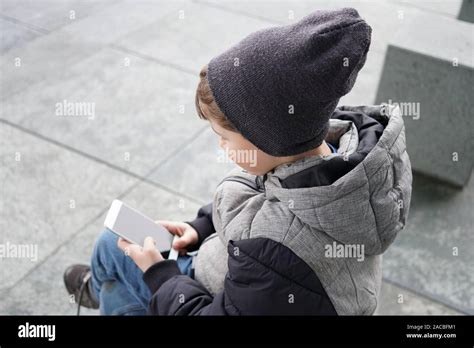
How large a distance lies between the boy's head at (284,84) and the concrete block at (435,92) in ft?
6.95

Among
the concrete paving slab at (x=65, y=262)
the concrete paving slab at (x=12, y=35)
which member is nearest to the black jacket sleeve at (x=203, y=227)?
the concrete paving slab at (x=65, y=262)

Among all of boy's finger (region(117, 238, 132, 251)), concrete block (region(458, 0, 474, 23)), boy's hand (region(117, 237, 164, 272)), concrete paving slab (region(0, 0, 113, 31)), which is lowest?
concrete paving slab (region(0, 0, 113, 31))

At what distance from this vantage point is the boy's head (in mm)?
1641

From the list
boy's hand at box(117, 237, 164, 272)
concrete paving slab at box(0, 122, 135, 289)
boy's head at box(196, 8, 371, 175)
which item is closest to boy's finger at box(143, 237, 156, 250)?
boy's hand at box(117, 237, 164, 272)

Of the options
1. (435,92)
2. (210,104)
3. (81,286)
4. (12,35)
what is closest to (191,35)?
(12,35)

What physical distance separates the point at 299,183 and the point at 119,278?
883 millimetres

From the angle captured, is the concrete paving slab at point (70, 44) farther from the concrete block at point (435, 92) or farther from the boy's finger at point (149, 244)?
the boy's finger at point (149, 244)

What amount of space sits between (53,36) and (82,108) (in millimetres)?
1249

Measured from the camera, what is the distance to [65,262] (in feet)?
10.9

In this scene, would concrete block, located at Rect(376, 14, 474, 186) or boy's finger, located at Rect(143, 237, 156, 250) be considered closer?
boy's finger, located at Rect(143, 237, 156, 250)

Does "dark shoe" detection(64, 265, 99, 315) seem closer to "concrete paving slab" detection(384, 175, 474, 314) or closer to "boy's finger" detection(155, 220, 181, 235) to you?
"boy's finger" detection(155, 220, 181, 235)

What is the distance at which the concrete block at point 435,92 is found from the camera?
145 inches

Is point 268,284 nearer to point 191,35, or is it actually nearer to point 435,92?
point 435,92
